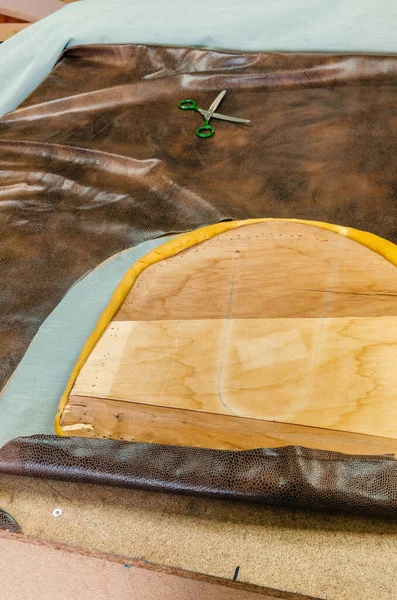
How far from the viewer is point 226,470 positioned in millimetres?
810

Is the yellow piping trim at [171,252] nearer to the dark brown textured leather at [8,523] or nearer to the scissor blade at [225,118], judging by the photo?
the dark brown textured leather at [8,523]

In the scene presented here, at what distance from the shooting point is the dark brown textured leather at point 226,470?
775 mm

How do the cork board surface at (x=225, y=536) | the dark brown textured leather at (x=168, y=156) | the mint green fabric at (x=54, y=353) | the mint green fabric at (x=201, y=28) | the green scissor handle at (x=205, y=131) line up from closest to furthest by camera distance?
the cork board surface at (x=225, y=536)
the mint green fabric at (x=54, y=353)
the dark brown textured leather at (x=168, y=156)
the green scissor handle at (x=205, y=131)
the mint green fabric at (x=201, y=28)

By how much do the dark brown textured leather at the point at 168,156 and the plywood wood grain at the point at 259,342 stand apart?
200mm

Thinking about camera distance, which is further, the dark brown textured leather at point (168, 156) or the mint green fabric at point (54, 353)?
the dark brown textured leather at point (168, 156)

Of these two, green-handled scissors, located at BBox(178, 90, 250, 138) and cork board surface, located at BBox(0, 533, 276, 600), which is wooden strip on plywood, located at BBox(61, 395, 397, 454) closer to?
cork board surface, located at BBox(0, 533, 276, 600)

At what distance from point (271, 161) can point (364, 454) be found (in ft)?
2.93

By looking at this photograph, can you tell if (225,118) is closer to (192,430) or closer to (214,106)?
(214,106)

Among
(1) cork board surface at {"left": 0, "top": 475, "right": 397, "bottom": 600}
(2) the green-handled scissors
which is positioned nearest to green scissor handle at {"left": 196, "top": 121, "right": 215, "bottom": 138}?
(2) the green-handled scissors

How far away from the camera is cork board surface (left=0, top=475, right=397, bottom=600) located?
2.43ft

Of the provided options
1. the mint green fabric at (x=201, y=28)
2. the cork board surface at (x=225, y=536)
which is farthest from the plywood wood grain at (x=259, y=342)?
the mint green fabric at (x=201, y=28)

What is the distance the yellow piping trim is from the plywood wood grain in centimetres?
1

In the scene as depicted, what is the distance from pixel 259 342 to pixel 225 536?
337mm

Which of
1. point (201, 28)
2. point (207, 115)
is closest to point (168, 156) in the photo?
point (207, 115)
